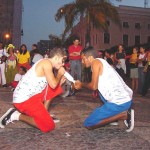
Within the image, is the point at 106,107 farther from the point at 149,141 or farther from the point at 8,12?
the point at 8,12

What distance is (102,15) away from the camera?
27375 mm

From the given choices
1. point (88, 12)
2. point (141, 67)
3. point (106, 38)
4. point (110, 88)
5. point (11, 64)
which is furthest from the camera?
point (106, 38)

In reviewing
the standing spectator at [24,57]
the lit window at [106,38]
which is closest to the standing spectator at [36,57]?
the standing spectator at [24,57]

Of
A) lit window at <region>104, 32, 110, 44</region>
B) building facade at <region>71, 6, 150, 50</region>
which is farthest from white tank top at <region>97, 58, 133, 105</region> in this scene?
lit window at <region>104, 32, 110, 44</region>

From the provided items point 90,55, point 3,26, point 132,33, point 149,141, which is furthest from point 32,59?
point 3,26

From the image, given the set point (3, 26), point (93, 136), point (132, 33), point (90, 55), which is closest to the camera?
point (93, 136)

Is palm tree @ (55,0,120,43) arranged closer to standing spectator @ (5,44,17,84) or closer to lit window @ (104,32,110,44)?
standing spectator @ (5,44,17,84)

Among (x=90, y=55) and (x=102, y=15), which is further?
(x=102, y=15)

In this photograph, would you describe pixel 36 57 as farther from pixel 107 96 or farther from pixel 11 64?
pixel 107 96

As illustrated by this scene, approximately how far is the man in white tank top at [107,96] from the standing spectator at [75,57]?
653 centimetres

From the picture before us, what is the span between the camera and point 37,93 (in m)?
5.36

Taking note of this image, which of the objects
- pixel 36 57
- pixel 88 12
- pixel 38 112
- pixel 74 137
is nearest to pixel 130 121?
pixel 74 137

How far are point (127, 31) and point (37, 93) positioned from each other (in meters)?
50.6

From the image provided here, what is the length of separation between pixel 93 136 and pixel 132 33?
5150 centimetres
